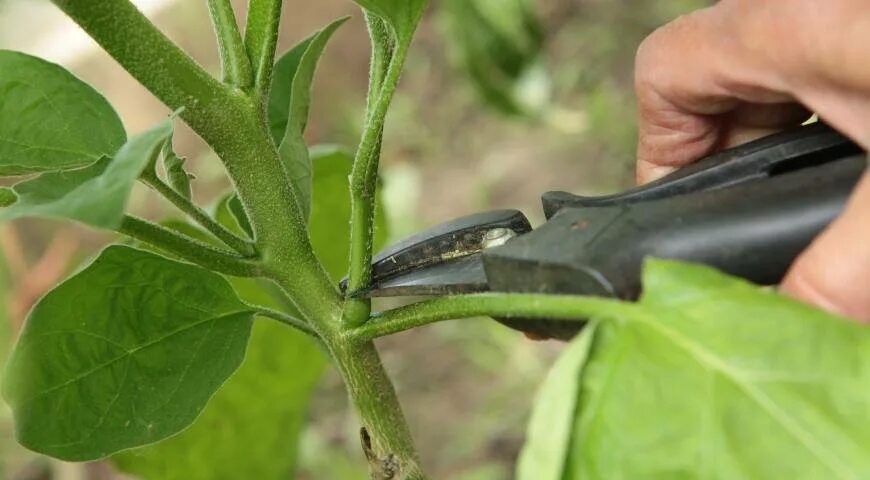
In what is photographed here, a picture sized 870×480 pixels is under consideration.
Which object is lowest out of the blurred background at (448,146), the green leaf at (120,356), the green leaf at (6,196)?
the blurred background at (448,146)

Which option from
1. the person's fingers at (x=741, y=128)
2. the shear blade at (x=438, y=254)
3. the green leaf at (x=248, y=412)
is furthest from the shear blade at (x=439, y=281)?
the green leaf at (x=248, y=412)

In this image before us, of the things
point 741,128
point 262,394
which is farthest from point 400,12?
point 262,394

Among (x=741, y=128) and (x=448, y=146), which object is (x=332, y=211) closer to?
(x=741, y=128)

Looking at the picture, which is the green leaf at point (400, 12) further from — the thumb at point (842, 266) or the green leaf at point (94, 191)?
the thumb at point (842, 266)

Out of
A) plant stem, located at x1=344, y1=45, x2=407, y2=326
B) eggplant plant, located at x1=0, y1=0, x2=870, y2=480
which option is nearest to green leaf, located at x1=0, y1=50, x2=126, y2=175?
eggplant plant, located at x1=0, y1=0, x2=870, y2=480

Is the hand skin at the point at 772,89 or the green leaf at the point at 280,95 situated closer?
the hand skin at the point at 772,89

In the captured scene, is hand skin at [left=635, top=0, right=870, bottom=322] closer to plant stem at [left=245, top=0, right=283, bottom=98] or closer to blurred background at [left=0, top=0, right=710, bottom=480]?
plant stem at [left=245, top=0, right=283, bottom=98]
